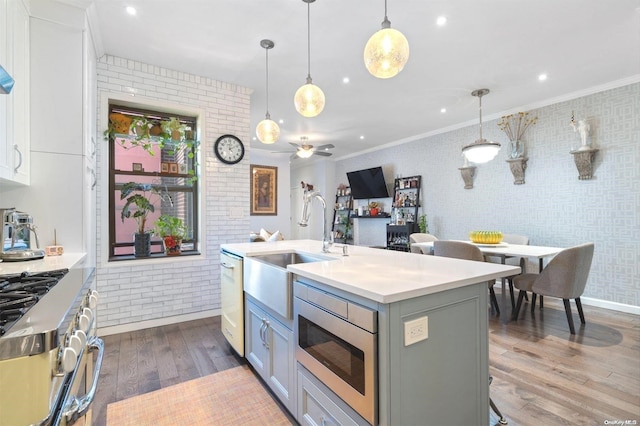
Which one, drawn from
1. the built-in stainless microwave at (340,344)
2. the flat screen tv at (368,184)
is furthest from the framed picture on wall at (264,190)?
the built-in stainless microwave at (340,344)

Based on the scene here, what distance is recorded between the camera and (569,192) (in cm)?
421

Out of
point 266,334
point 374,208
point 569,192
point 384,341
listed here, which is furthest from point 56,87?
point 374,208

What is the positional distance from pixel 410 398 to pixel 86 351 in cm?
133

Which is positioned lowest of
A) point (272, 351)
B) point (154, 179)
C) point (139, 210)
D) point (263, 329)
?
point (272, 351)

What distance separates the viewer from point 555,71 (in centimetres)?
355

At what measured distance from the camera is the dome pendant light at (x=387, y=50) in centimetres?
183

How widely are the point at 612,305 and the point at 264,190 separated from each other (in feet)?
23.0

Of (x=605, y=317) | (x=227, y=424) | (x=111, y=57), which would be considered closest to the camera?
(x=227, y=424)

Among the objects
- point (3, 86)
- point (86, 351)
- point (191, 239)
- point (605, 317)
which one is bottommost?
point (605, 317)

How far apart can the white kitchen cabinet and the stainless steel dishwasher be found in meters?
0.07

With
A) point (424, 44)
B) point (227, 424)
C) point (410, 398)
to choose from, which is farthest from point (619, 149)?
point (227, 424)

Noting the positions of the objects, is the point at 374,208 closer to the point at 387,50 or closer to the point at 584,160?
the point at 584,160

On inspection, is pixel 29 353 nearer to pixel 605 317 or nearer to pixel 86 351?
pixel 86 351

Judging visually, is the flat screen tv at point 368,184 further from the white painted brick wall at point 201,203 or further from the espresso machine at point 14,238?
the espresso machine at point 14,238
